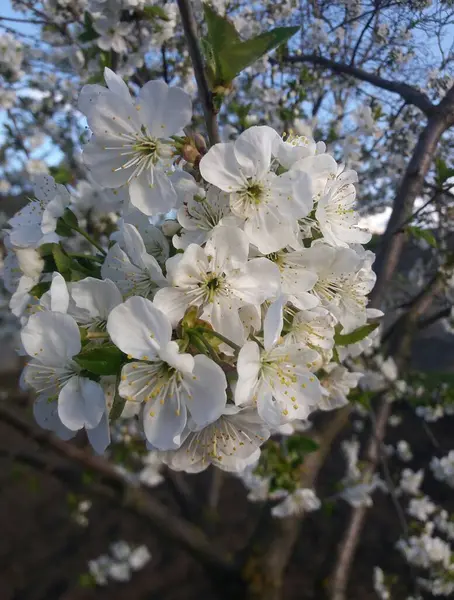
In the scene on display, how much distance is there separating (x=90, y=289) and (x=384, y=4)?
106 cm

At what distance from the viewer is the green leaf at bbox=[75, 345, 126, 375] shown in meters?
0.70

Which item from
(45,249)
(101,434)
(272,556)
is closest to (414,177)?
(45,249)

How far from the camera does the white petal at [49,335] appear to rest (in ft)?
2.35

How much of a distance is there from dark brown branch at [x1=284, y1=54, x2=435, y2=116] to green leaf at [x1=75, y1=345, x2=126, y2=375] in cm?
138

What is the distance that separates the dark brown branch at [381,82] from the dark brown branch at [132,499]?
2167 millimetres

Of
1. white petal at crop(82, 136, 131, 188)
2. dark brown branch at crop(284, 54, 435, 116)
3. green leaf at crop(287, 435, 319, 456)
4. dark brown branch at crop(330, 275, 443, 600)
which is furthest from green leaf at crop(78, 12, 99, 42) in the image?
dark brown branch at crop(330, 275, 443, 600)

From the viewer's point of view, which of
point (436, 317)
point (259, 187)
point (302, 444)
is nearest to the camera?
point (259, 187)

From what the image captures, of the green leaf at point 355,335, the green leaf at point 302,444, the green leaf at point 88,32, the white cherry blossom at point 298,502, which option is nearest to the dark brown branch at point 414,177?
the green leaf at point 302,444

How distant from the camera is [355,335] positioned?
0.90m

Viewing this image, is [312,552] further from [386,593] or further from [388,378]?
[388,378]

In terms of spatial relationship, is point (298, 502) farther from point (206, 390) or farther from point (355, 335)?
point (206, 390)

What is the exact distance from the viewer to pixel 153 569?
401cm

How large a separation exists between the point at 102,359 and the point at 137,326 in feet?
0.26

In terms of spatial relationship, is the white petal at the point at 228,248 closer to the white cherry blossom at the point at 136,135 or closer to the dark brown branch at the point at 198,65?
the white cherry blossom at the point at 136,135
